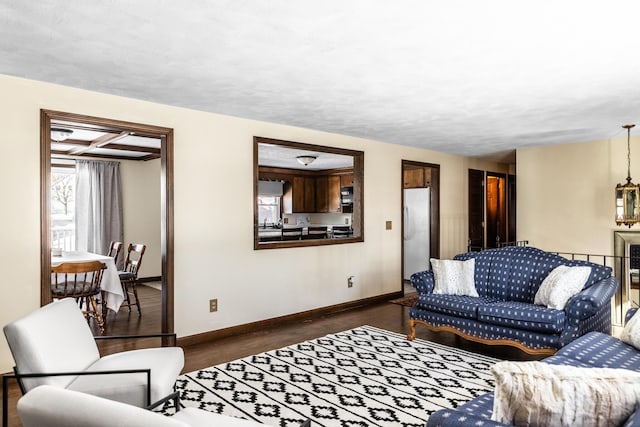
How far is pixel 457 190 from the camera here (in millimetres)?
7500

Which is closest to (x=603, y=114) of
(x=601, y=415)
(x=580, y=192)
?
(x=580, y=192)

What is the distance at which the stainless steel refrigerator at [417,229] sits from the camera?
7309 millimetres

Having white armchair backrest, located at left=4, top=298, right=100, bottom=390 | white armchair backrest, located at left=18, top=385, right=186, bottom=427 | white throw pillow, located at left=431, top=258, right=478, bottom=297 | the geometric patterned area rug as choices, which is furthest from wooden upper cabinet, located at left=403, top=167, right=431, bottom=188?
white armchair backrest, located at left=18, top=385, right=186, bottom=427

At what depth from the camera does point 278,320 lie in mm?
5008

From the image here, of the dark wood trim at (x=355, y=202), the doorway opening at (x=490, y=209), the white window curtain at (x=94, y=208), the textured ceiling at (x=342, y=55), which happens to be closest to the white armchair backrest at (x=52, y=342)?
the textured ceiling at (x=342, y=55)

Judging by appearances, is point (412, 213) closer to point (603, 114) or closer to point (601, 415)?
point (603, 114)

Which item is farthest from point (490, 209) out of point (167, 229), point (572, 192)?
point (167, 229)

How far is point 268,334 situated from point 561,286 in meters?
2.79

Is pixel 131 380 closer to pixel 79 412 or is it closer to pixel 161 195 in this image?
pixel 79 412

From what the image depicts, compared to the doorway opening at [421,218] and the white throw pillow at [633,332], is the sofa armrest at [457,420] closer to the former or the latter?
the white throw pillow at [633,332]

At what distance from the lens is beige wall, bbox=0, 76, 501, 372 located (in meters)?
3.30

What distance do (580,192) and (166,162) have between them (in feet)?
18.5

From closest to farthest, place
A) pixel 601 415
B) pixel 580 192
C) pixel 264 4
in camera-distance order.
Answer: pixel 601 415 → pixel 264 4 → pixel 580 192

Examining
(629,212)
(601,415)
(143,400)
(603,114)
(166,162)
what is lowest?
(143,400)
